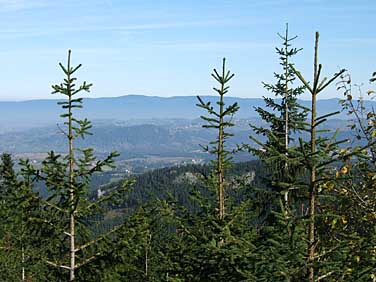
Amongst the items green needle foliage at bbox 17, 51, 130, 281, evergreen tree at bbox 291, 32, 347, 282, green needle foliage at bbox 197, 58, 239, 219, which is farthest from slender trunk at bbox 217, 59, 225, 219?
evergreen tree at bbox 291, 32, 347, 282

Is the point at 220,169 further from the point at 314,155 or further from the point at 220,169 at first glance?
the point at 314,155

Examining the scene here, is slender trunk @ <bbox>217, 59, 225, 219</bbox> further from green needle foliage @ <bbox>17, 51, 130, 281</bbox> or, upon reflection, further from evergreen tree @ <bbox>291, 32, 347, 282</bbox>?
evergreen tree @ <bbox>291, 32, 347, 282</bbox>

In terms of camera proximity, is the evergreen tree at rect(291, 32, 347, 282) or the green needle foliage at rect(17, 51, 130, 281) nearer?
the evergreen tree at rect(291, 32, 347, 282)

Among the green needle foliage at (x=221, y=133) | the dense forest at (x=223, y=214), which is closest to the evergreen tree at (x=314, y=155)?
the dense forest at (x=223, y=214)

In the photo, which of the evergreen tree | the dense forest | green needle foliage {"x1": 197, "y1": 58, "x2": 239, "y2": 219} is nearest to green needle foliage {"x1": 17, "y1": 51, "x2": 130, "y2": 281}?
the dense forest

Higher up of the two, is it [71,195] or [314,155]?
[314,155]

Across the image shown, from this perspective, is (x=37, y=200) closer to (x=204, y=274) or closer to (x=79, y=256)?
(x=79, y=256)

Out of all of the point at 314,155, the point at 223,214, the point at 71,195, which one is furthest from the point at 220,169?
the point at 314,155

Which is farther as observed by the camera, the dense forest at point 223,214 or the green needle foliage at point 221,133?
the green needle foliage at point 221,133

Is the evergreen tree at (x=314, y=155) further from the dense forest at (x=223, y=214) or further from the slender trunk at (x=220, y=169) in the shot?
the slender trunk at (x=220, y=169)

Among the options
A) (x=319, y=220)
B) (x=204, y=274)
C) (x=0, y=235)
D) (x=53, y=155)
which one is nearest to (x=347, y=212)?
(x=319, y=220)

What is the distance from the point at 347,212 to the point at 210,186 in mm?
4167

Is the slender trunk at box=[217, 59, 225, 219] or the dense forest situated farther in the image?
the slender trunk at box=[217, 59, 225, 219]

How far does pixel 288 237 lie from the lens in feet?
23.0
